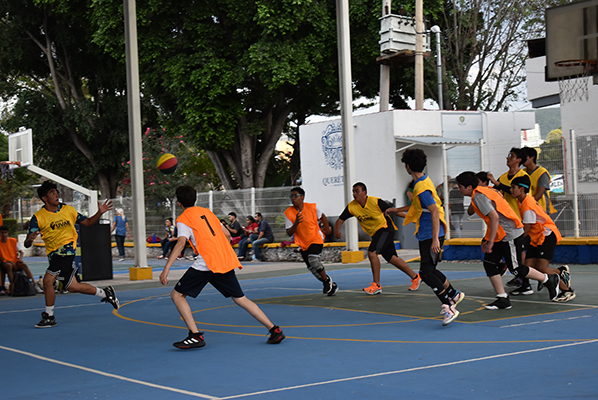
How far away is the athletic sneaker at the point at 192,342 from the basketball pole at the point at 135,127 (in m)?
9.14

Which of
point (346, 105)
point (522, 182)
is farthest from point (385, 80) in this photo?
point (522, 182)

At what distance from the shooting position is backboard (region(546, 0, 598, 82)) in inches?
523

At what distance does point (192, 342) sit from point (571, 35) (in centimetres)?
988

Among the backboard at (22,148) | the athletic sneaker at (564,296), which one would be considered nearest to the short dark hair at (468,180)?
the athletic sneaker at (564,296)

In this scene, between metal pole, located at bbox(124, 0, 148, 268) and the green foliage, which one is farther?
the green foliage

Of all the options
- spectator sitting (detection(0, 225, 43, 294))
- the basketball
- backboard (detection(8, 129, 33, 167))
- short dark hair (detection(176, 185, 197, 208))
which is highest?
backboard (detection(8, 129, 33, 167))

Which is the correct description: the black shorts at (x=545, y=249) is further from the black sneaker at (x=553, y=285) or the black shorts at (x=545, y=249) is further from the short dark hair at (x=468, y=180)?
the short dark hair at (x=468, y=180)

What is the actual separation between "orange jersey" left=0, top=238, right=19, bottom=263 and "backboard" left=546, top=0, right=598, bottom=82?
11068mm

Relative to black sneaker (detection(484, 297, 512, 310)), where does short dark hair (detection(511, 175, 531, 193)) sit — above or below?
above

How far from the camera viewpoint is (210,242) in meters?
7.36

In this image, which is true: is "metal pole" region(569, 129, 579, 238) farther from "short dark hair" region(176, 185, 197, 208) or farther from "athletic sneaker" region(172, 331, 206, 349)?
"athletic sneaker" region(172, 331, 206, 349)

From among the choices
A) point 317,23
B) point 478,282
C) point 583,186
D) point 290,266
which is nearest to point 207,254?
point 478,282

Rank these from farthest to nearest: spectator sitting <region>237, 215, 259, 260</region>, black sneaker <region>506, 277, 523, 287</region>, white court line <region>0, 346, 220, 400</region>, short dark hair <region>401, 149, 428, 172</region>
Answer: spectator sitting <region>237, 215, 259, 260</region> → black sneaker <region>506, 277, 523, 287</region> → short dark hair <region>401, 149, 428, 172</region> → white court line <region>0, 346, 220, 400</region>

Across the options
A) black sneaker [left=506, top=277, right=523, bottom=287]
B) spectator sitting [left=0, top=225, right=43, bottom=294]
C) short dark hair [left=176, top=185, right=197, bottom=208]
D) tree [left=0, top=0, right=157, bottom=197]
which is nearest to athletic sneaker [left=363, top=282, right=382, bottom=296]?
black sneaker [left=506, top=277, right=523, bottom=287]
